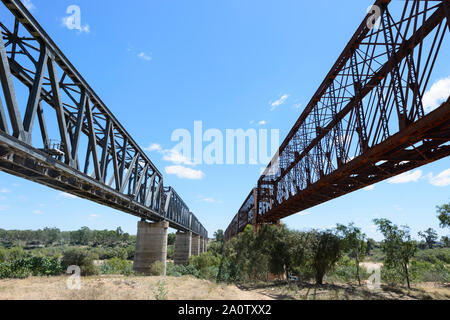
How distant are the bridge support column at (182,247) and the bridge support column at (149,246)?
2800cm

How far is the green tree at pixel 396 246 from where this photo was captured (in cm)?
2722

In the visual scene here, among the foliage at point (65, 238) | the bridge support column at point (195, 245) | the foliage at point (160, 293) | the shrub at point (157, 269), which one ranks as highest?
the foliage at point (160, 293)

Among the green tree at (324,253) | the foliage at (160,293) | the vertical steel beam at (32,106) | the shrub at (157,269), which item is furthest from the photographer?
the shrub at (157,269)

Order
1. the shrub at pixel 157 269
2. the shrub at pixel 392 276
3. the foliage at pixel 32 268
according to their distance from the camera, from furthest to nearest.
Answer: the shrub at pixel 392 276
the shrub at pixel 157 269
the foliage at pixel 32 268

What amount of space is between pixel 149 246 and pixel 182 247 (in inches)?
1202

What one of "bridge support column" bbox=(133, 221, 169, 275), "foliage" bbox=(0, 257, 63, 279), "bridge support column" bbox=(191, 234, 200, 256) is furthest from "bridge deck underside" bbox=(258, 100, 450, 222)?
"bridge support column" bbox=(191, 234, 200, 256)

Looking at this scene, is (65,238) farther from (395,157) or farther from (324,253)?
(395,157)

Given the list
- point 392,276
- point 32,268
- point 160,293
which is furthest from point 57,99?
point 392,276

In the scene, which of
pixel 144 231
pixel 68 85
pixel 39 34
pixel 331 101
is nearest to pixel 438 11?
pixel 331 101

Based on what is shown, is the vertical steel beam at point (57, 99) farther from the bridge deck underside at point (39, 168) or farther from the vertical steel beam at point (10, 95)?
the vertical steel beam at point (10, 95)

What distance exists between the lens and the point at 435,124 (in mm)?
8742

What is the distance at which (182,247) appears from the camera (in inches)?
2311

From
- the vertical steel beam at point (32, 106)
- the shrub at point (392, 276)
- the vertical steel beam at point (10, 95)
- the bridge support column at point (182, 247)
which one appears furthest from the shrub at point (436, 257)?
the vertical steel beam at point (10, 95)
